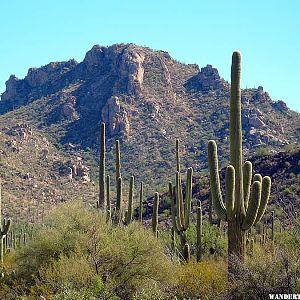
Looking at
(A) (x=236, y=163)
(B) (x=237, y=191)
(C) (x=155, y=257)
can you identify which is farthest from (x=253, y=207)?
(C) (x=155, y=257)

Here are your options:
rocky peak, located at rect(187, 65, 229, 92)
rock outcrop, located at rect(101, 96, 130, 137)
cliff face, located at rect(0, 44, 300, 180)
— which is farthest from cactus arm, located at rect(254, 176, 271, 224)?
rocky peak, located at rect(187, 65, 229, 92)

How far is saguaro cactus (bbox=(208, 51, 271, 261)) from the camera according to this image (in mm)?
14289

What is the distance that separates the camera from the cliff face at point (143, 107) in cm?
8606

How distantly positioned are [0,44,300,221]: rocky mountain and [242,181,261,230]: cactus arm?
52354 millimetres

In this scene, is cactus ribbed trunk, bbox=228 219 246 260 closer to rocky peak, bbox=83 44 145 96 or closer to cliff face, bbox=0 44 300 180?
cliff face, bbox=0 44 300 180

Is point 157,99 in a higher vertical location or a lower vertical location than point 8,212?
higher

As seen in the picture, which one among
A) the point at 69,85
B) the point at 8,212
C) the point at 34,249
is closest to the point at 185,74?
the point at 69,85

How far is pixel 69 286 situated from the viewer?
53.0 feet

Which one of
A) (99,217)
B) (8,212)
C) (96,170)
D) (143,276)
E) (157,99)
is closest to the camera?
(143,276)

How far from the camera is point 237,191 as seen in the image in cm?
1449

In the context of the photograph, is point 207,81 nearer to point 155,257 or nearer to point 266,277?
point 155,257

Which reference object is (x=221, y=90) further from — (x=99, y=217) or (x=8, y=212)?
(x=99, y=217)

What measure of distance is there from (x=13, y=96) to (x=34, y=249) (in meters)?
107

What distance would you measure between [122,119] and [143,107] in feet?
20.6
